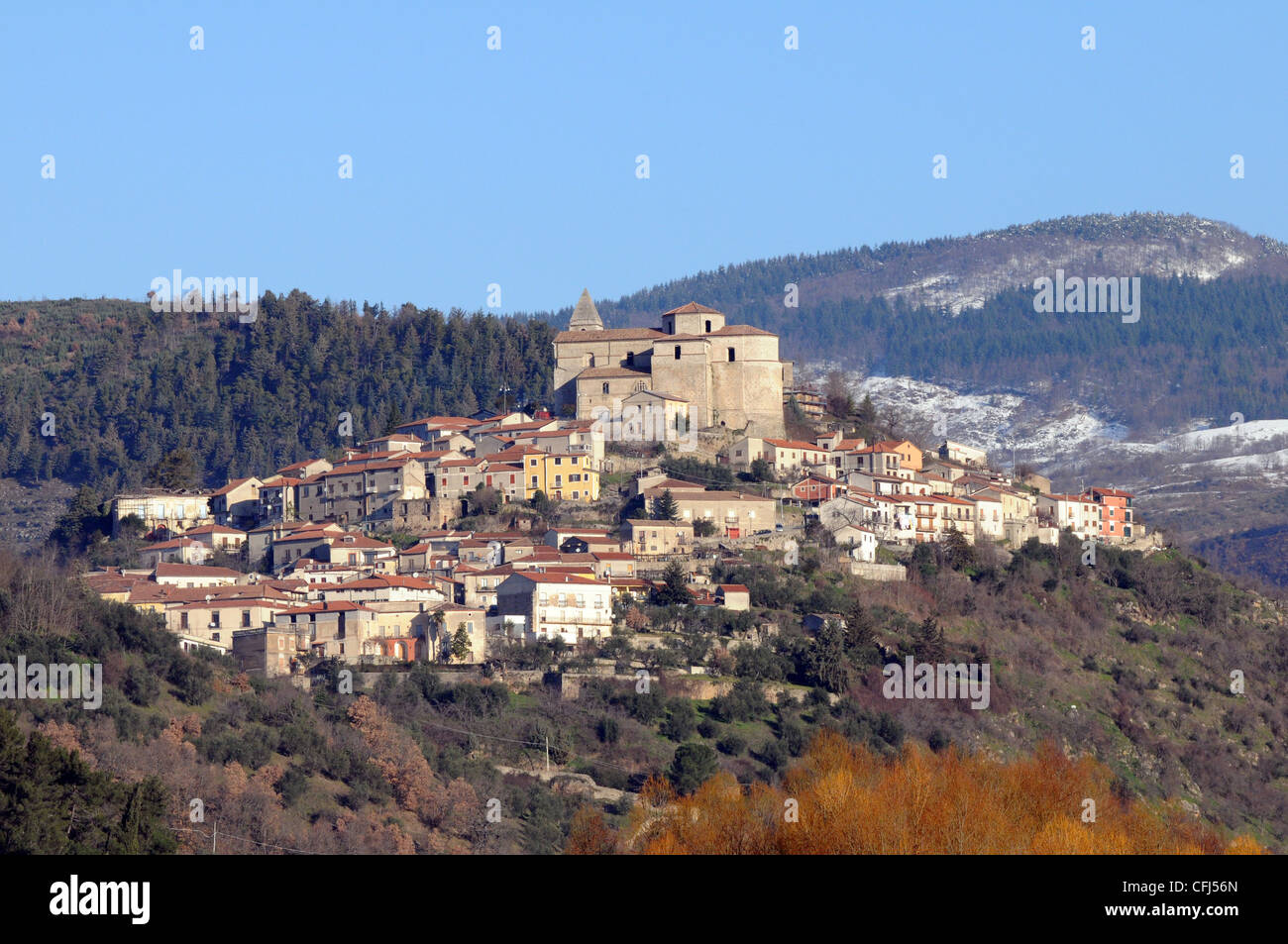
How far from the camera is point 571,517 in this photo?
62531 millimetres

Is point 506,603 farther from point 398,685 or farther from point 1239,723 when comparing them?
point 1239,723

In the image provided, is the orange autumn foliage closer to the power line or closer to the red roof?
the power line

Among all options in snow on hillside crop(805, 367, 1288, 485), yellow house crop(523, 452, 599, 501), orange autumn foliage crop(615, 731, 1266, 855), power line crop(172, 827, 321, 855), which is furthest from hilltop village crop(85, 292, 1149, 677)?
snow on hillside crop(805, 367, 1288, 485)

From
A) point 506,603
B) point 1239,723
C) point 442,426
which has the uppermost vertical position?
point 442,426

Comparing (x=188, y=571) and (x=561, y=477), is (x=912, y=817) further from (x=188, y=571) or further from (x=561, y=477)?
(x=561, y=477)

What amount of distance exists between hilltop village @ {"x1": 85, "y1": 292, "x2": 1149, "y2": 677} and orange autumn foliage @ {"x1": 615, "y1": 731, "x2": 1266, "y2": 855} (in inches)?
498

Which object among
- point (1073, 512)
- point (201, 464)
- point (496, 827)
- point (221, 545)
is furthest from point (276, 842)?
point (201, 464)

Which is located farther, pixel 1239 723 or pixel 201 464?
pixel 201 464

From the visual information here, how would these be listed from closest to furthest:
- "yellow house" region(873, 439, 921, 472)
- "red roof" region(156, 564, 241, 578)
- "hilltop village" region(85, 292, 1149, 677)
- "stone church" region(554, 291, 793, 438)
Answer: "hilltop village" region(85, 292, 1149, 677) < "red roof" region(156, 564, 241, 578) < "yellow house" region(873, 439, 921, 472) < "stone church" region(554, 291, 793, 438)

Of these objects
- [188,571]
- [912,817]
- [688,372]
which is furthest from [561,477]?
[912,817]

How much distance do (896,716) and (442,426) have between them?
26.5m

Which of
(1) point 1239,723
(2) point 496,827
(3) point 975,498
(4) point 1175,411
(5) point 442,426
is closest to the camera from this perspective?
(2) point 496,827

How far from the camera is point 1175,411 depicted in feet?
602

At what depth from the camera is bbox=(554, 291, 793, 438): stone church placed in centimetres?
7062
